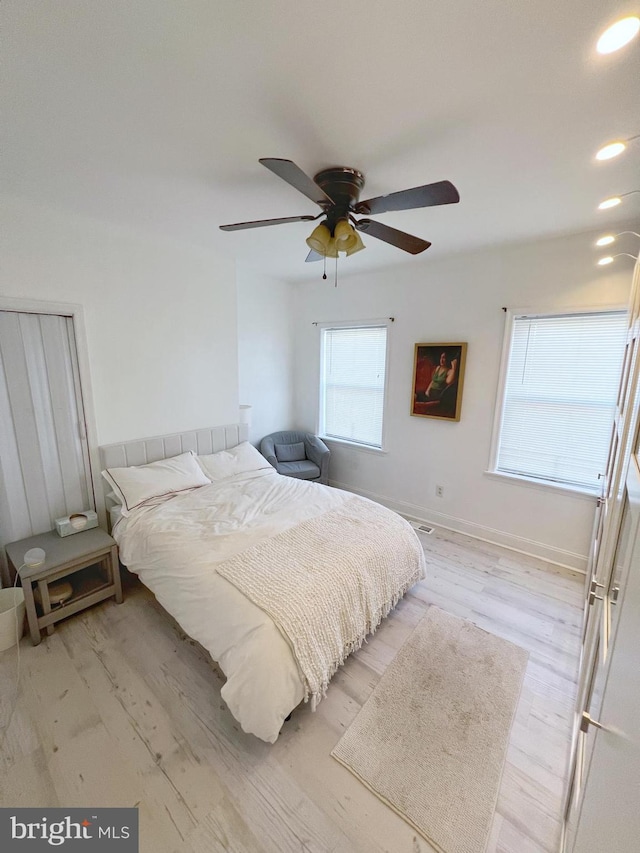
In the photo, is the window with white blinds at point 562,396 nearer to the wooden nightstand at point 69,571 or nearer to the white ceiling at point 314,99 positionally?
the white ceiling at point 314,99

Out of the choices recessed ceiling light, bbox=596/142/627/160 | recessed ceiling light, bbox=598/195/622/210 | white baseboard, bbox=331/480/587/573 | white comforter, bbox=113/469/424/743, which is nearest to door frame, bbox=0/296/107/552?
white comforter, bbox=113/469/424/743

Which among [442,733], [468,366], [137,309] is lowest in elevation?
[442,733]

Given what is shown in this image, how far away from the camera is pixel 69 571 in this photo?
216cm

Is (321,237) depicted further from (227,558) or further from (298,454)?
(298,454)

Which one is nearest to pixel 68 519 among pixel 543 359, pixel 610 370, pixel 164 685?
pixel 164 685

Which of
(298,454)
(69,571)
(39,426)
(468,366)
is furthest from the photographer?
(298,454)

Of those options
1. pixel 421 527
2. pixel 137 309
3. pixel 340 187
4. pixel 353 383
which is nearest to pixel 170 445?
pixel 137 309

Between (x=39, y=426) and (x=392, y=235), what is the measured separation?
2617mm

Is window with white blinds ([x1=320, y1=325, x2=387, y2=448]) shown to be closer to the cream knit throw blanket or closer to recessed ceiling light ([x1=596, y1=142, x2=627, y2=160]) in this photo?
the cream knit throw blanket

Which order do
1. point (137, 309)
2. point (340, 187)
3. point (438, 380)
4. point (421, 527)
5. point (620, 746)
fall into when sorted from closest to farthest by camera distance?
1. point (620, 746)
2. point (340, 187)
3. point (137, 309)
4. point (438, 380)
5. point (421, 527)

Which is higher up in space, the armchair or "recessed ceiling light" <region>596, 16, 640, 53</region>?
"recessed ceiling light" <region>596, 16, 640, 53</region>

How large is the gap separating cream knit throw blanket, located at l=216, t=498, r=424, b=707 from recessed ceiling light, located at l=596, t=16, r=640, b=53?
223cm

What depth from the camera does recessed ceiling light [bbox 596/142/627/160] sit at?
1383mm

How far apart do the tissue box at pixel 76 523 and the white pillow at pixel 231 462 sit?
2.98ft
